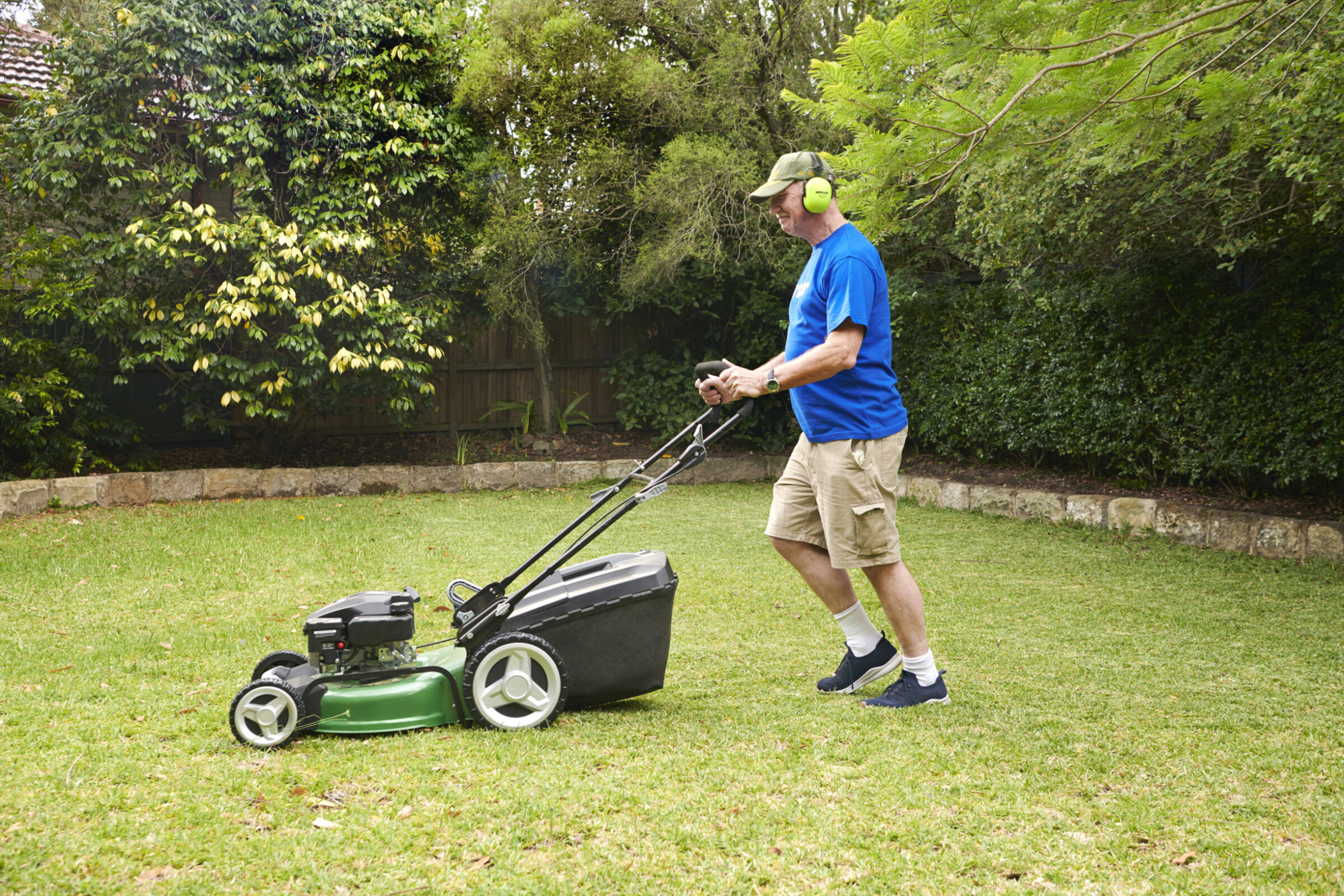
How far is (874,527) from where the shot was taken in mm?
2996

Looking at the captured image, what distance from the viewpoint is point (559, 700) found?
283cm

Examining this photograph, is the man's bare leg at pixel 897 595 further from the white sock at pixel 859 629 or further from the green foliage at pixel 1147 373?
the green foliage at pixel 1147 373

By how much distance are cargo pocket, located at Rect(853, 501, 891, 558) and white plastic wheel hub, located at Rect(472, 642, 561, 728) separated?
1025 mm

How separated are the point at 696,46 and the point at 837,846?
9718 millimetres

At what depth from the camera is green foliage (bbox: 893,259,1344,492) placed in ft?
20.0

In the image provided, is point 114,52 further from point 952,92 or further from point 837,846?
point 837,846

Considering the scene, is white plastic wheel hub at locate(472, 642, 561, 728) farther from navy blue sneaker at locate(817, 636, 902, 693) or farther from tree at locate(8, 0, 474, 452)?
tree at locate(8, 0, 474, 452)

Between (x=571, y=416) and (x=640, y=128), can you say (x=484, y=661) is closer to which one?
(x=640, y=128)

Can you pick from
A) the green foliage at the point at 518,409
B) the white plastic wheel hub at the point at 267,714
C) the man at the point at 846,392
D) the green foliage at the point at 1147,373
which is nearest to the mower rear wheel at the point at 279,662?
the white plastic wheel hub at the point at 267,714

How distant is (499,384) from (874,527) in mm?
8891

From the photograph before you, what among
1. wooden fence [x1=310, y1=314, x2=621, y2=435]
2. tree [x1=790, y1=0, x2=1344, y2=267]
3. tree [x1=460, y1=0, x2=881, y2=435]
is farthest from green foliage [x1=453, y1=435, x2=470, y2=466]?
tree [x1=790, y1=0, x2=1344, y2=267]

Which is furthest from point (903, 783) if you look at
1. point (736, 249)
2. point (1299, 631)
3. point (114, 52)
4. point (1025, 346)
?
point (114, 52)

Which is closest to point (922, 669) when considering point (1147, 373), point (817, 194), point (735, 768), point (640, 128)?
point (735, 768)

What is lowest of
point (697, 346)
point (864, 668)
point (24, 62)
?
point (864, 668)
